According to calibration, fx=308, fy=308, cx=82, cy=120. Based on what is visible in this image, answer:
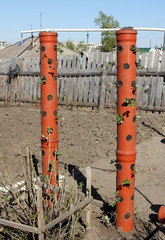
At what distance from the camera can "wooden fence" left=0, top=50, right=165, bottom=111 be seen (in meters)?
9.41

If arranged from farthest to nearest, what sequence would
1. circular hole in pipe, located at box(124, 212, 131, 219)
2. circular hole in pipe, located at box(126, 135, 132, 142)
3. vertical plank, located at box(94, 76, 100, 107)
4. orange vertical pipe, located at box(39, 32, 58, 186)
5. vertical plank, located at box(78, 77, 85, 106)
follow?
1. vertical plank, located at box(78, 77, 85, 106)
2. vertical plank, located at box(94, 76, 100, 107)
3. orange vertical pipe, located at box(39, 32, 58, 186)
4. circular hole in pipe, located at box(124, 212, 131, 219)
5. circular hole in pipe, located at box(126, 135, 132, 142)

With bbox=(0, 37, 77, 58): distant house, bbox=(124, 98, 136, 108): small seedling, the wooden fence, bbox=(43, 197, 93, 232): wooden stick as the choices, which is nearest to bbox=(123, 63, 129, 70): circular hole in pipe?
bbox=(124, 98, 136, 108): small seedling

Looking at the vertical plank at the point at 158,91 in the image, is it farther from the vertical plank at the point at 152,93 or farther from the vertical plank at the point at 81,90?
the vertical plank at the point at 81,90

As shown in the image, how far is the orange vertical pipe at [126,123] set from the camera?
3.25 meters

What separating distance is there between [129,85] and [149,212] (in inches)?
72.5

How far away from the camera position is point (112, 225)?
3.71 meters

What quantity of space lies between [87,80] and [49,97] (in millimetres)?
6778

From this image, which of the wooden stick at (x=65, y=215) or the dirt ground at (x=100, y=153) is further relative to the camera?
the dirt ground at (x=100, y=153)

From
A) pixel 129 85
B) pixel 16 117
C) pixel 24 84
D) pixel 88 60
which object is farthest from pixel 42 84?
pixel 24 84

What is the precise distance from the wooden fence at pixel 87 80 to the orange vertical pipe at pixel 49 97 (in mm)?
4169

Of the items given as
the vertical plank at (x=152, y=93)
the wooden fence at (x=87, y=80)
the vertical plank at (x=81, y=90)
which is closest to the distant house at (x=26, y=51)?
the wooden fence at (x=87, y=80)

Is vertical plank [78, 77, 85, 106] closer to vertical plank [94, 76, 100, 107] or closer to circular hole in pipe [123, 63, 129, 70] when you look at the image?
vertical plank [94, 76, 100, 107]

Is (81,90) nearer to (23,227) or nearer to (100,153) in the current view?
(100,153)

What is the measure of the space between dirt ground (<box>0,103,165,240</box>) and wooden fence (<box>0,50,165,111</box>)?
0.44 m
